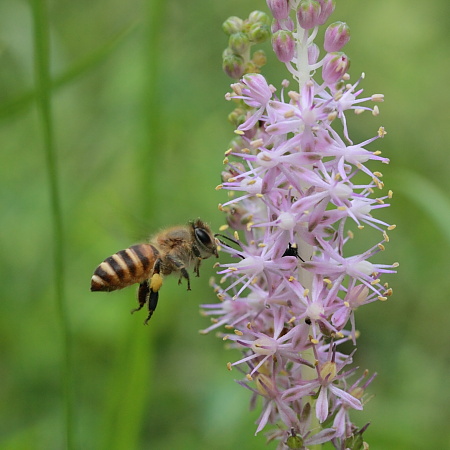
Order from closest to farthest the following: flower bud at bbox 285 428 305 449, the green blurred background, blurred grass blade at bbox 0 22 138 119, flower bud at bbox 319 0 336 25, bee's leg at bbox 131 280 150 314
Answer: flower bud at bbox 285 428 305 449 → flower bud at bbox 319 0 336 25 → bee's leg at bbox 131 280 150 314 → blurred grass blade at bbox 0 22 138 119 → the green blurred background

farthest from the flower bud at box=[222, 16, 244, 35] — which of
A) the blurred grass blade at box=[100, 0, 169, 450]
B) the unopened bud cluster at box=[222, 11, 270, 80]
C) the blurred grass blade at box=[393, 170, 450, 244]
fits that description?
the blurred grass blade at box=[393, 170, 450, 244]

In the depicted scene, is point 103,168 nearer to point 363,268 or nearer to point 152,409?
point 152,409

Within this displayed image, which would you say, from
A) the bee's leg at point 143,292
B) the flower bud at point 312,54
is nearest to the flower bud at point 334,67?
the flower bud at point 312,54

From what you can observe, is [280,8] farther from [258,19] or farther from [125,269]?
[125,269]

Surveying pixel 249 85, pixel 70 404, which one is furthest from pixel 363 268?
pixel 70 404

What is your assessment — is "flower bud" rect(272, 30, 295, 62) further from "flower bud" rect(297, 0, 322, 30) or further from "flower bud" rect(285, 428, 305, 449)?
"flower bud" rect(285, 428, 305, 449)
